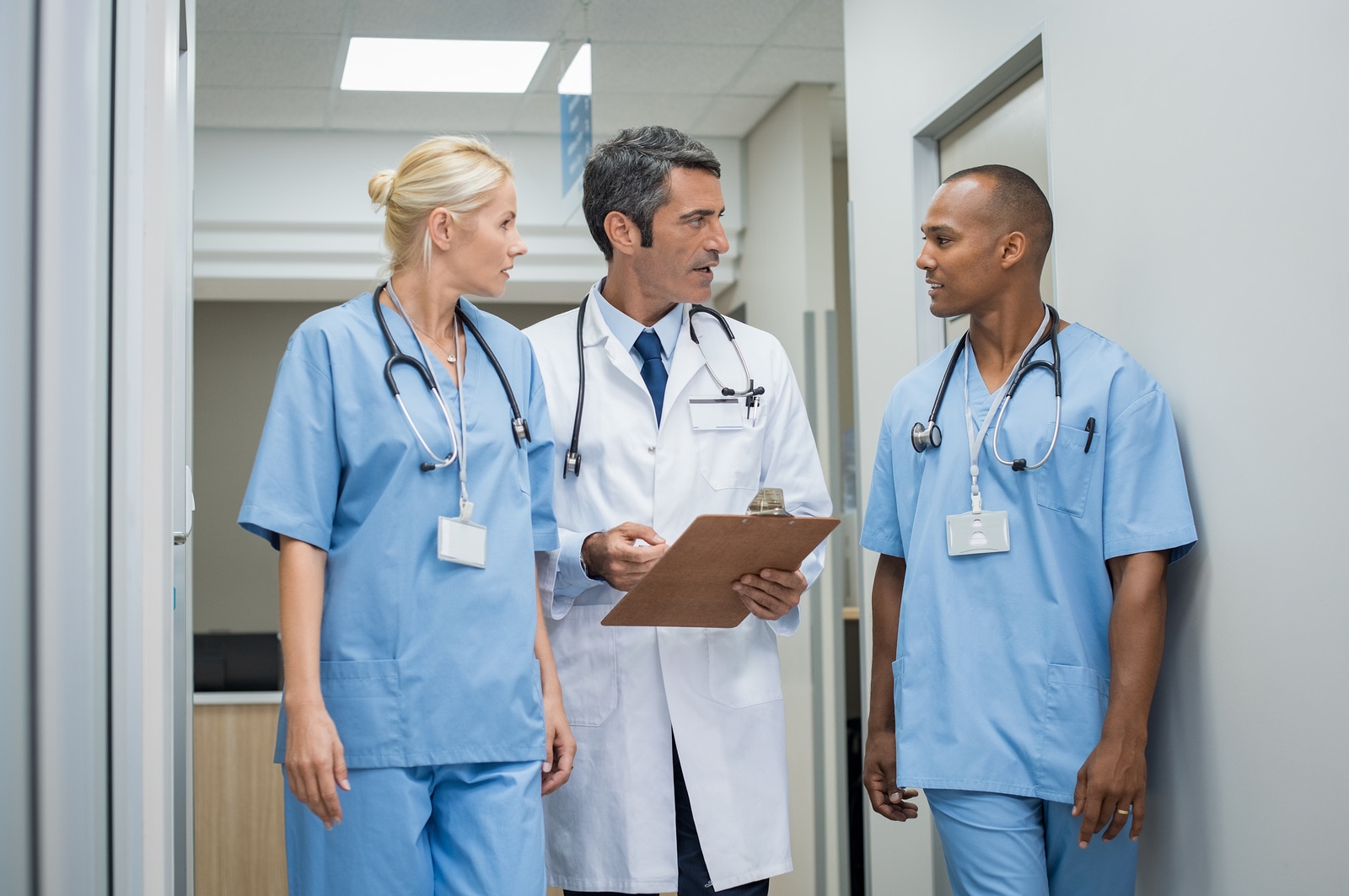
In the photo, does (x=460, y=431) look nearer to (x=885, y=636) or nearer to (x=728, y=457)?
(x=728, y=457)

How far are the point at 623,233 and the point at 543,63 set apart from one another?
7.78 ft

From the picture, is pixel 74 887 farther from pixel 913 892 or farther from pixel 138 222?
pixel 913 892

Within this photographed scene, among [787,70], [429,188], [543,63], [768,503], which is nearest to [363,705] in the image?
[768,503]

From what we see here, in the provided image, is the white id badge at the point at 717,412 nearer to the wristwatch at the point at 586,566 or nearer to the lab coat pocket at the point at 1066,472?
the wristwatch at the point at 586,566

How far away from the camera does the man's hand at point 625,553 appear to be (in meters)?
1.97

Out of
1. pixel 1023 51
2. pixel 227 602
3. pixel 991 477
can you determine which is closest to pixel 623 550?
pixel 991 477

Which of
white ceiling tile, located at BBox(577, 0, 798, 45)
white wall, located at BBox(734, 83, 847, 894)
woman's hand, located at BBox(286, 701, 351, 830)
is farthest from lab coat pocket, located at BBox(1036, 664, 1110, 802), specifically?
white ceiling tile, located at BBox(577, 0, 798, 45)

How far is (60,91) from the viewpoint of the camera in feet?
3.23

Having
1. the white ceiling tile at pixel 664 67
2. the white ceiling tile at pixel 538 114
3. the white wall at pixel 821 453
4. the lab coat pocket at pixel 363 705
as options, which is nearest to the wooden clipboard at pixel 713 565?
the lab coat pocket at pixel 363 705

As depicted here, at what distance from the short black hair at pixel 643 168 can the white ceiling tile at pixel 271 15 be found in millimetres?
1955

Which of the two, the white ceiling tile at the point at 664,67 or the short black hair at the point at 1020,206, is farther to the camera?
the white ceiling tile at the point at 664,67

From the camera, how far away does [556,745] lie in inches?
73.5

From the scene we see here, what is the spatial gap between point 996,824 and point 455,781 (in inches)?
31.2

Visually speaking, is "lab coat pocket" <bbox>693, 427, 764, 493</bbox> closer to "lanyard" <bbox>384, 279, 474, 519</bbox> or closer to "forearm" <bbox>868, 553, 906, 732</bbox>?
"forearm" <bbox>868, 553, 906, 732</bbox>
